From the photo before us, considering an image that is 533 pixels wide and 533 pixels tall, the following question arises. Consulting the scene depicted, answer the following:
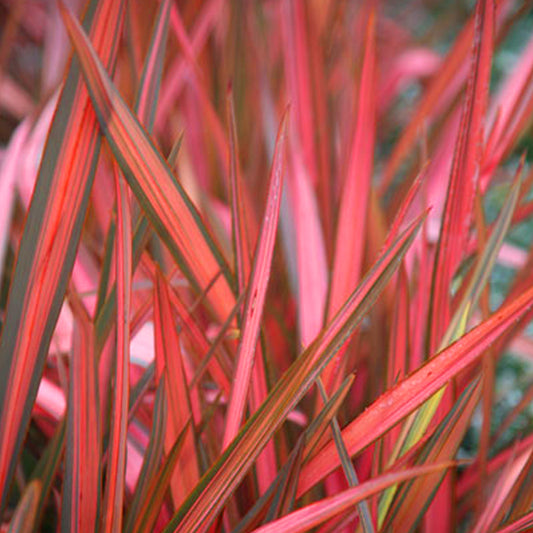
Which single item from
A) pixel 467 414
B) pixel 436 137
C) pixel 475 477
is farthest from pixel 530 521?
pixel 436 137

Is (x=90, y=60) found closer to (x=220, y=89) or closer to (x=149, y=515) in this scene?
(x=149, y=515)

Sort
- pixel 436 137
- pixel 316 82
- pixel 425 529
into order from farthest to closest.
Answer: pixel 436 137 < pixel 316 82 < pixel 425 529

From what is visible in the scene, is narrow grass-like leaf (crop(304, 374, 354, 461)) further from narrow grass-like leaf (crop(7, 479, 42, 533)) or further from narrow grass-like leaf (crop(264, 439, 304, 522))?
narrow grass-like leaf (crop(7, 479, 42, 533))

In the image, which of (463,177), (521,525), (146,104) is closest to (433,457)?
(521,525)

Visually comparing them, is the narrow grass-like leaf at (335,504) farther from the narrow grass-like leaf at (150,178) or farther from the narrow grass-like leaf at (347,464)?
the narrow grass-like leaf at (150,178)

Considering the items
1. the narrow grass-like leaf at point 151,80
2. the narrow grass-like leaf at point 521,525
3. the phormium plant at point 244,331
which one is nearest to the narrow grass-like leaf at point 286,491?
the phormium plant at point 244,331

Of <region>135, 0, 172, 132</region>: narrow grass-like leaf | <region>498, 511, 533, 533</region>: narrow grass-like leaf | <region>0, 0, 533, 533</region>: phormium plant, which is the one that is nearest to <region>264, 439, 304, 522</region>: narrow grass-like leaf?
<region>0, 0, 533, 533</region>: phormium plant
